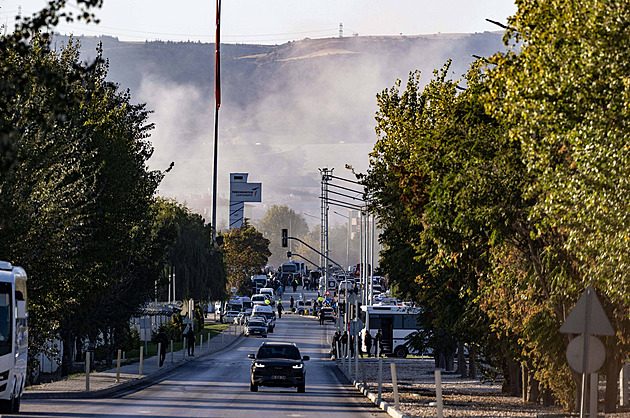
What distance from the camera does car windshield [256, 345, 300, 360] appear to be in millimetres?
35531

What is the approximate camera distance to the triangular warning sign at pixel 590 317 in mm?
15016

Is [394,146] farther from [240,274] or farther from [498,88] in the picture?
[240,274]

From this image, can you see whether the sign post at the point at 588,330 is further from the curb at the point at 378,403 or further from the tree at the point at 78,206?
the tree at the point at 78,206

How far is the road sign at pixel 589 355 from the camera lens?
588 inches

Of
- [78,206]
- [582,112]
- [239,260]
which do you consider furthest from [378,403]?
[239,260]

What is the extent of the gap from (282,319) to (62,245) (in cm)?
9043

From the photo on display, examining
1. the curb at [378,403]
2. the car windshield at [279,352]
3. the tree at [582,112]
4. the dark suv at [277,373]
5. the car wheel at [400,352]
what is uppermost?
the tree at [582,112]

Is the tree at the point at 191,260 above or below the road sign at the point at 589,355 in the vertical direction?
above

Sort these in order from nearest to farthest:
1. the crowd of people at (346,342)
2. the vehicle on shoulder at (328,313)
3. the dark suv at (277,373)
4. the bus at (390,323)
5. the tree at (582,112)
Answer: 1. the tree at (582,112)
2. the dark suv at (277,373)
3. the crowd of people at (346,342)
4. the bus at (390,323)
5. the vehicle on shoulder at (328,313)

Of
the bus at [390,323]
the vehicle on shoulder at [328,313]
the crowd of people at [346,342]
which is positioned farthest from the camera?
the vehicle on shoulder at [328,313]

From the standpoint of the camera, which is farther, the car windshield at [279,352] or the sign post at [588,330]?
the car windshield at [279,352]

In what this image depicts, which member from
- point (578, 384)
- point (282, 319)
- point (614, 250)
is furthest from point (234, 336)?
point (614, 250)

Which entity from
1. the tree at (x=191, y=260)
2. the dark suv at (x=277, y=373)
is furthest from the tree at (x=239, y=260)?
the dark suv at (x=277, y=373)

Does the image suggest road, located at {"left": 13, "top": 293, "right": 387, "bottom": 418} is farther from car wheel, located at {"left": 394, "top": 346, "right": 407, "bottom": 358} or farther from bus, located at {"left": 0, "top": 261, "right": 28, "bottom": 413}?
car wheel, located at {"left": 394, "top": 346, "right": 407, "bottom": 358}
